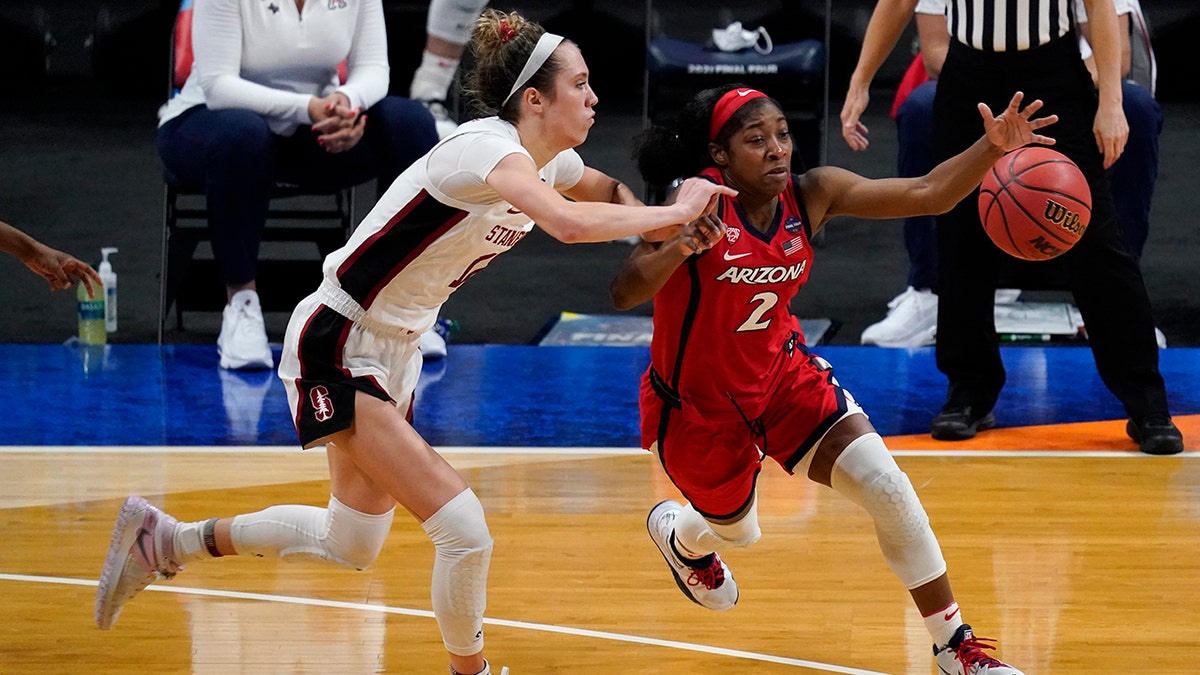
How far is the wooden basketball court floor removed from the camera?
4.03 meters

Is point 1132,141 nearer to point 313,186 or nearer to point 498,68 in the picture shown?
point 313,186

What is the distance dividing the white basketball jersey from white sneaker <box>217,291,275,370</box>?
10.4 ft

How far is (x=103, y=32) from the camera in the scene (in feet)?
44.4

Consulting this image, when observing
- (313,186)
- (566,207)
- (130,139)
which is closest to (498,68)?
(566,207)

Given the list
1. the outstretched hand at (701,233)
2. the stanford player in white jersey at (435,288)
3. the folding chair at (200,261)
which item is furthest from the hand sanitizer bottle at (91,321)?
the outstretched hand at (701,233)

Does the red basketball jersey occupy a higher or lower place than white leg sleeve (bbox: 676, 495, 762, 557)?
higher

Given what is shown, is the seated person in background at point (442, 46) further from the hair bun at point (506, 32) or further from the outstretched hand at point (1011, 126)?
the outstretched hand at point (1011, 126)

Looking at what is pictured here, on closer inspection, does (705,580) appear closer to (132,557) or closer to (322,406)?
(322,406)

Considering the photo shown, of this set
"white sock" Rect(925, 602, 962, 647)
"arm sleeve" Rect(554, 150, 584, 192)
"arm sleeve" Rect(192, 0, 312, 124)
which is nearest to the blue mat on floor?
"arm sleeve" Rect(192, 0, 312, 124)

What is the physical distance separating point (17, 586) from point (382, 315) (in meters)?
1.48

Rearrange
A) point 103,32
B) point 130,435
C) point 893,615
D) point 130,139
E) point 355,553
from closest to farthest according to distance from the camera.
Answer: point 355,553 → point 893,615 → point 130,435 → point 130,139 → point 103,32

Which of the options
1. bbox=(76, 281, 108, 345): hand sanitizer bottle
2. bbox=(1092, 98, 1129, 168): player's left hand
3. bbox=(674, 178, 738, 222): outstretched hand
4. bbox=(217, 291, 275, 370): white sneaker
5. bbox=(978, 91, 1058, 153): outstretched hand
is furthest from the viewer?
bbox=(76, 281, 108, 345): hand sanitizer bottle

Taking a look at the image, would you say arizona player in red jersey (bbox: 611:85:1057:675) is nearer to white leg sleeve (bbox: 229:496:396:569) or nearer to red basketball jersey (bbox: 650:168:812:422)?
red basketball jersey (bbox: 650:168:812:422)

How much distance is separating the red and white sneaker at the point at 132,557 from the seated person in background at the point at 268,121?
2.82m
